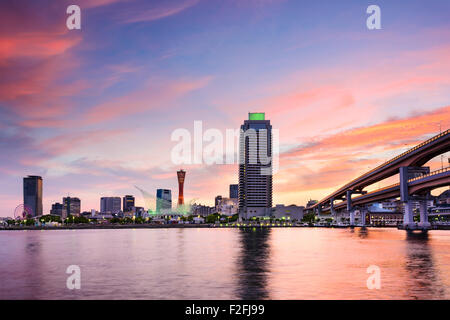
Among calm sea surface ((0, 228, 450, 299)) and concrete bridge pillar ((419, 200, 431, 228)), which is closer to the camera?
calm sea surface ((0, 228, 450, 299))

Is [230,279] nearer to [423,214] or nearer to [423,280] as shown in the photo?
[423,280]

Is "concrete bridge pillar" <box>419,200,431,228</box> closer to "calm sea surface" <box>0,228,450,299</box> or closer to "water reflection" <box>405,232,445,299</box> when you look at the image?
"calm sea surface" <box>0,228,450,299</box>

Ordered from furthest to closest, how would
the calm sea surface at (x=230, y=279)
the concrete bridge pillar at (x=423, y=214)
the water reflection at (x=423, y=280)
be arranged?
1. the concrete bridge pillar at (x=423, y=214)
2. the calm sea surface at (x=230, y=279)
3. the water reflection at (x=423, y=280)

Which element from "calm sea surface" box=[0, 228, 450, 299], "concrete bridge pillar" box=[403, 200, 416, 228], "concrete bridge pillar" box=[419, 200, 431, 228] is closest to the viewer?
"calm sea surface" box=[0, 228, 450, 299]

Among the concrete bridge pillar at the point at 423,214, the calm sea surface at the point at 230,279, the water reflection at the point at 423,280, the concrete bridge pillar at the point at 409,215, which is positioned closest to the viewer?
the water reflection at the point at 423,280

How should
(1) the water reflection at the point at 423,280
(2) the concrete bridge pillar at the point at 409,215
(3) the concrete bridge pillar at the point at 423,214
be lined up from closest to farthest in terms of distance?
1. (1) the water reflection at the point at 423,280
2. (2) the concrete bridge pillar at the point at 409,215
3. (3) the concrete bridge pillar at the point at 423,214

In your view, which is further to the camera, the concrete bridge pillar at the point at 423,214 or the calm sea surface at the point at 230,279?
the concrete bridge pillar at the point at 423,214

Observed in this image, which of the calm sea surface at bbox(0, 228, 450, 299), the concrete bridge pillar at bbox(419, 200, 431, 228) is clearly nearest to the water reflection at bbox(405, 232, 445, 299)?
the calm sea surface at bbox(0, 228, 450, 299)

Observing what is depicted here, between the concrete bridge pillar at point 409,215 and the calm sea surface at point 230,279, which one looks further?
the concrete bridge pillar at point 409,215

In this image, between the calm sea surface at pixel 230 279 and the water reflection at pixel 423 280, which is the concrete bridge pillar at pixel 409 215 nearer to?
the calm sea surface at pixel 230 279

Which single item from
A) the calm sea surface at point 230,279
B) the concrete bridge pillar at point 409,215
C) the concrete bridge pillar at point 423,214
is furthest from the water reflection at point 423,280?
the concrete bridge pillar at point 423,214

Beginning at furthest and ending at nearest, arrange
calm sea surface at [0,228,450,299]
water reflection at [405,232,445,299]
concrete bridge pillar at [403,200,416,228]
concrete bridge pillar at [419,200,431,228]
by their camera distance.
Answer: concrete bridge pillar at [419,200,431,228]
concrete bridge pillar at [403,200,416,228]
calm sea surface at [0,228,450,299]
water reflection at [405,232,445,299]

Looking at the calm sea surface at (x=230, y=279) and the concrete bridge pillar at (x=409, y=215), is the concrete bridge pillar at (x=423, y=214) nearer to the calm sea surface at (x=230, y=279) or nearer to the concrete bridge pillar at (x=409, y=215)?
the concrete bridge pillar at (x=409, y=215)
